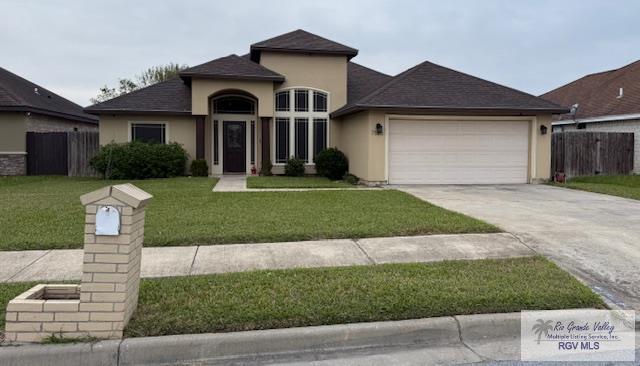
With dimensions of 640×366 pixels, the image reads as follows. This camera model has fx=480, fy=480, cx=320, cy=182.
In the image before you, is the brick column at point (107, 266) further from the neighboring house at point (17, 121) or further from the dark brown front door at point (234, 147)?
the neighboring house at point (17, 121)

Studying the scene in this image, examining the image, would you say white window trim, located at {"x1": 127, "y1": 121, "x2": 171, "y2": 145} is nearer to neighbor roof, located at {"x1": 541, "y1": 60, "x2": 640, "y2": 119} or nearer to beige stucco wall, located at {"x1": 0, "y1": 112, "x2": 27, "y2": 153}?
beige stucco wall, located at {"x1": 0, "y1": 112, "x2": 27, "y2": 153}

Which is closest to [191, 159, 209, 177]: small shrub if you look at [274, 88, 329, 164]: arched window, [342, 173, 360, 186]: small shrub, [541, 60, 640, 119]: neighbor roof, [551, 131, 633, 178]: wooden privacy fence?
[274, 88, 329, 164]: arched window

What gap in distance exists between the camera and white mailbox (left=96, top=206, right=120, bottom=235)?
3.80m

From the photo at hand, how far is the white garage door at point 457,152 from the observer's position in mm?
15117

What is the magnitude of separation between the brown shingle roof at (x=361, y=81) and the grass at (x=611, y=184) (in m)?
8.03

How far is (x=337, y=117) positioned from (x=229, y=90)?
415cm

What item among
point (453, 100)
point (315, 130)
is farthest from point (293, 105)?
point (453, 100)

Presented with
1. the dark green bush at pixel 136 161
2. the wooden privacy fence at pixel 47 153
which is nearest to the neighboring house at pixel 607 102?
the dark green bush at pixel 136 161

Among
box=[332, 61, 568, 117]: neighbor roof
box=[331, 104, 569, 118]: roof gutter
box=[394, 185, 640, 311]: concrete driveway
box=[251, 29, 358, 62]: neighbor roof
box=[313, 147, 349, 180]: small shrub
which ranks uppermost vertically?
box=[251, 29, 358, 62]: neighbor roof

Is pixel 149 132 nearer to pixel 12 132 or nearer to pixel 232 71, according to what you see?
pixel 232 71

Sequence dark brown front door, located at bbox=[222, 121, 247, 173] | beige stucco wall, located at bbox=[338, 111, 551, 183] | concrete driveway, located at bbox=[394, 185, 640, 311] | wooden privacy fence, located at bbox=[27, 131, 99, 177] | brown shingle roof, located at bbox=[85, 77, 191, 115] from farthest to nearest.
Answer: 1. wooden privacy fence, located at bbox=[27, 131, 99, 177]
2. dark brown front door, located at bbox=[222, 121, 247, 173]
3. brown shingle roof, located at bbox=[85, 77, 191, 115]
4. beige stucco wall, located at bbox=[338, 111, 551, 183]
5. concrete driveway, located at bbox=[394, 185, 640, 311]

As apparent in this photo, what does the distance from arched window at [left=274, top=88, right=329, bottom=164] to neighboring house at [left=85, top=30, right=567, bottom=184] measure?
4cm

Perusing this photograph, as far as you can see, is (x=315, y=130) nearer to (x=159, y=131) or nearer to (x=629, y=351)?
(x=159, y=131)

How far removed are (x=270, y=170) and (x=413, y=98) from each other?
6.29 m
